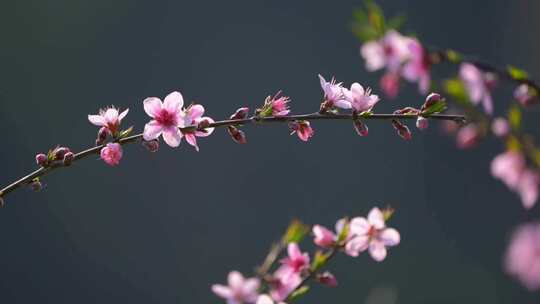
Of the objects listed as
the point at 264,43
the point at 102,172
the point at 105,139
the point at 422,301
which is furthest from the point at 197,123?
the point at 264,43

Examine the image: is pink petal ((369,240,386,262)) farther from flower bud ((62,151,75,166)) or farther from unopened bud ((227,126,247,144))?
flower bud ((62,151,75,166))

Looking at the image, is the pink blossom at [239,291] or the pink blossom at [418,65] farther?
the pink blossom at [418,65]

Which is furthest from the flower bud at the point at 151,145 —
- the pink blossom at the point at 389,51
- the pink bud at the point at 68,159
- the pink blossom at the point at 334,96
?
the pink blossom at the point at 389,51

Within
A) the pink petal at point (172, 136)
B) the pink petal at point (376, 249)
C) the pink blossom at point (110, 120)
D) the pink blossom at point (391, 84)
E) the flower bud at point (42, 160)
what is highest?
the pink blossom at point (391, 84)

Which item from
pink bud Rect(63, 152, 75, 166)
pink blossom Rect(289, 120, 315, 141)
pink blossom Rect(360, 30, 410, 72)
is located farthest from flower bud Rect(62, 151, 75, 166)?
pink blossom Rect(360, 30, 410, 72)

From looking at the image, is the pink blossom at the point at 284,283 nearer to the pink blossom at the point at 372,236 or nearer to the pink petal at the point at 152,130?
the pink blossom at the point at 372,236

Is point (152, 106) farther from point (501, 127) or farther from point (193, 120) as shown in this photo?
point (501, 127)

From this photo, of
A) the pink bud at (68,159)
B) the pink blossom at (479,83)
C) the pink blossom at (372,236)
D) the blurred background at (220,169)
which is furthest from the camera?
the blurred background at (220,169)

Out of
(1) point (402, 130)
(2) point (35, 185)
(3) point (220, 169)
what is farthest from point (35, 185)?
(3) point (220, 169)
